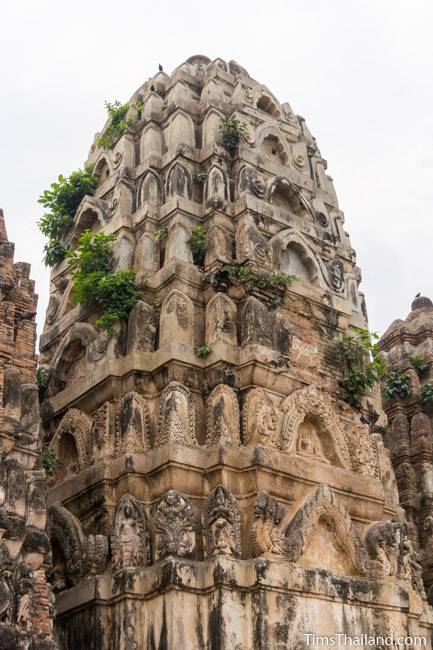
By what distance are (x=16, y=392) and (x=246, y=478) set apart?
3845 mm

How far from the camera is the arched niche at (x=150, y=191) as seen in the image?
16.8 metres

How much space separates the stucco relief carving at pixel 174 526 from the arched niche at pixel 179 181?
588 centimetres

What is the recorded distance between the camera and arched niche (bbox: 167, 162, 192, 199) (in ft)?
54.4

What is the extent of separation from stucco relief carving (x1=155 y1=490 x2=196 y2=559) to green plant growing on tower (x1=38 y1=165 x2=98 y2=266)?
22.7ft

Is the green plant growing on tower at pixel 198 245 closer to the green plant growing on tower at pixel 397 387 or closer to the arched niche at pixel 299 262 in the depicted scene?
the arched niche at pixel 299 262

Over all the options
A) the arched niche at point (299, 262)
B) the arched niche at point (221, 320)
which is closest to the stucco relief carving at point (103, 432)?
the arched niche at point (221, 320)

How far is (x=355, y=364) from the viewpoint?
1633 cm

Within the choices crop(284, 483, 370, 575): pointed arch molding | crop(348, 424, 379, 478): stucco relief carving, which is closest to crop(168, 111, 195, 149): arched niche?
crop(348, 424, 379, 478): stucco relief carving

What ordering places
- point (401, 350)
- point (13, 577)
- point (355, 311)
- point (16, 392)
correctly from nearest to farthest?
point (13, 577), point (16, 392), point (355, 311), point (401, 350)

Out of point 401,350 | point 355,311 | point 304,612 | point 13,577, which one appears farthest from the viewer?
point 401,350

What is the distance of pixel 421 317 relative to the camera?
22.7m

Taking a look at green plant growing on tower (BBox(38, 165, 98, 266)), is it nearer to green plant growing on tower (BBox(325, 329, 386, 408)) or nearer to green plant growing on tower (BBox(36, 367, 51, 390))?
green plant growing on tower (BBox(36, 367, 51, 390))

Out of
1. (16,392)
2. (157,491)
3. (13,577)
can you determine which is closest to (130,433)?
(157,491)

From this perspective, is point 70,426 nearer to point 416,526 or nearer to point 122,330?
point 122,330
